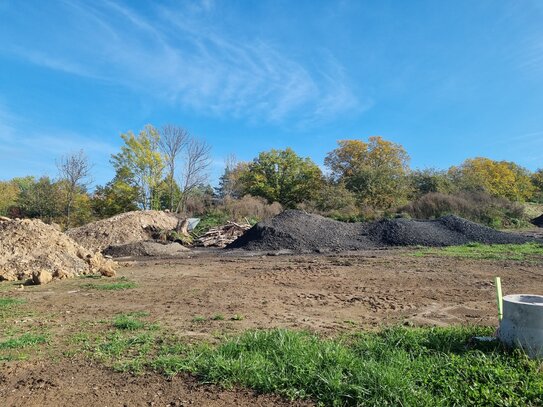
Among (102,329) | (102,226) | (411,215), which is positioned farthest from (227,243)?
(102,329)

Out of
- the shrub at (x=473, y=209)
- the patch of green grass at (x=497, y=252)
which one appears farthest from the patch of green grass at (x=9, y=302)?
the shrub at (x=473, y=209)

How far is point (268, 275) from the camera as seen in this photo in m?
10.8

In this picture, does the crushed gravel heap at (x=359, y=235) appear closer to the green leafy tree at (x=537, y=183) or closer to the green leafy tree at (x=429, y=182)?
the green leafy tree at (x=429, y=182)

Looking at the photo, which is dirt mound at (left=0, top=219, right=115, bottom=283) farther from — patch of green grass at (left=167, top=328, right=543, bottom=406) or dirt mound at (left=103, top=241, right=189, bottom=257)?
patch of green grass at (left=167, top=328, right=543, bottom=406)

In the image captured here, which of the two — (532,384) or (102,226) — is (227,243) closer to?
(102,226)

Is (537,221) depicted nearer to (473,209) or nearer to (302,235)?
(473,209)

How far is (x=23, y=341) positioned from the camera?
15.9 ft

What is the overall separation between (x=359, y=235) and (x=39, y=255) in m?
14.4

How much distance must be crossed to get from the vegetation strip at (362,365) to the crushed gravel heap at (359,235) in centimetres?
1392

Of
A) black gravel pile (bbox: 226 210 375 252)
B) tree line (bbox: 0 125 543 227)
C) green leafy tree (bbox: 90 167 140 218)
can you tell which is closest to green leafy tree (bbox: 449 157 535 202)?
tree line (bbox: 0 125 543 227)

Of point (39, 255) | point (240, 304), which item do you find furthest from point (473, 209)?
point (39, 255)

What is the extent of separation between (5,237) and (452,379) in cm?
1366

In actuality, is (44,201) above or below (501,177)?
below

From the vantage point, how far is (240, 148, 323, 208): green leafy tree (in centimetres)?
4156
